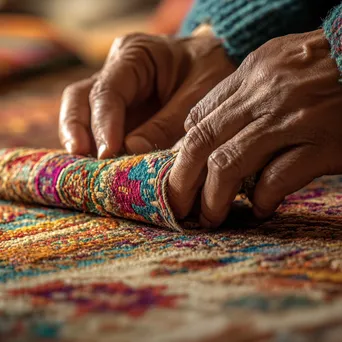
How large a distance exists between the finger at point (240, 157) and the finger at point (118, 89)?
23 cm

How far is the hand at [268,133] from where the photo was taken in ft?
1.64

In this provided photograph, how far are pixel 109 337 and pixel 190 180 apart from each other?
0.28m

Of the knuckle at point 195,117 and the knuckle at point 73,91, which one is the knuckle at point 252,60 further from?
the knuckle at point 73,91

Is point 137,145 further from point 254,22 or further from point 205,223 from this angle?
point 254,22

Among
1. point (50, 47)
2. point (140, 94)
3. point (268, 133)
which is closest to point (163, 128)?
point (140, 94)

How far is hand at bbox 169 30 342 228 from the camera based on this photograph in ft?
1.64

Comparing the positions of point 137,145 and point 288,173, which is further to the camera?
point 137,145

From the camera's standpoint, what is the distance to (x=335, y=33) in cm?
52

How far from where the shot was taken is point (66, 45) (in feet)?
7.66

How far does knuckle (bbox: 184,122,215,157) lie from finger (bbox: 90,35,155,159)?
0.64ft

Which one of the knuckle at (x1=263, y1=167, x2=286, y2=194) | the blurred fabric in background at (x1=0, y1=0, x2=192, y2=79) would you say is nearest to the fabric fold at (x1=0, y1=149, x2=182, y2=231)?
the knuckle at (x1=263, y1=167, x2=286, y2=194)

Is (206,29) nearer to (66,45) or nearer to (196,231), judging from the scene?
(196,231)

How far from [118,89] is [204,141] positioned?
0.32 meters

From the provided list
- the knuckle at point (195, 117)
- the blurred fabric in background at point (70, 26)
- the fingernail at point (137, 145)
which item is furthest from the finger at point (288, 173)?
the blurred fabric in background at point (70, 26)
